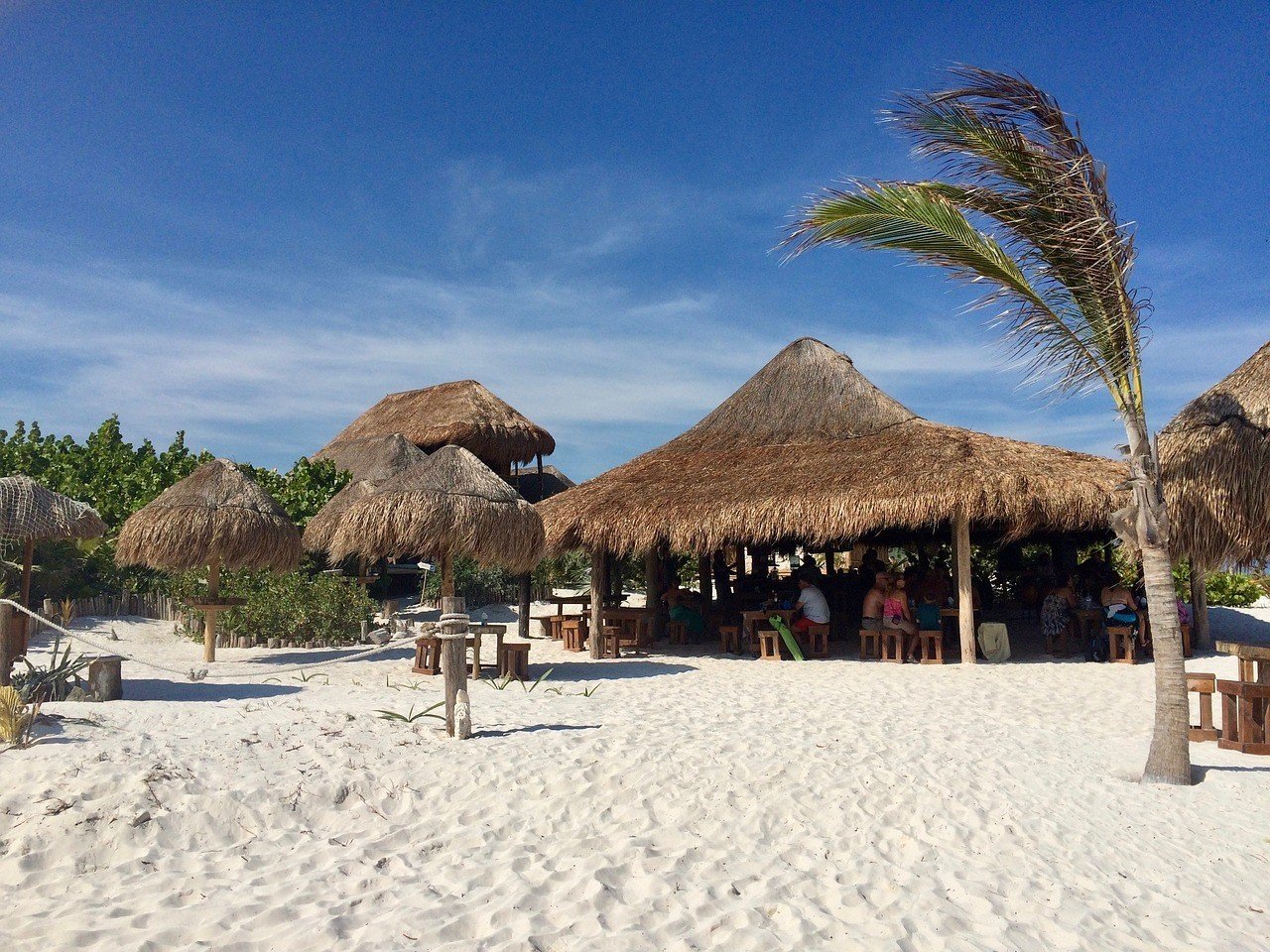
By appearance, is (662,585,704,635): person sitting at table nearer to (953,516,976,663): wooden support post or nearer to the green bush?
(953,516,976,663): wooden support post

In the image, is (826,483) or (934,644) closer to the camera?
(934,644)

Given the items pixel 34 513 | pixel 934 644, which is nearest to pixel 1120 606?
pixel 934 644

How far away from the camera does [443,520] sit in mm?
9719

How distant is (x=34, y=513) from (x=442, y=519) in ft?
15.9

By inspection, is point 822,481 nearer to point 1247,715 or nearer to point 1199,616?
point 1199,616

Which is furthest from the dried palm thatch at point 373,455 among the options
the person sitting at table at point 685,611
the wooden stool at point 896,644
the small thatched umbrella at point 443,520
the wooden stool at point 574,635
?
the wooden stool at point 896,644

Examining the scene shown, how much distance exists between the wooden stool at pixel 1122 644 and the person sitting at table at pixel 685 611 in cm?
→ 546

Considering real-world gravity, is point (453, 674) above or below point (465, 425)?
below

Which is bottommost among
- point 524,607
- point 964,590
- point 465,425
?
point 524,607

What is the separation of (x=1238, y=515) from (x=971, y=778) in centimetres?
289

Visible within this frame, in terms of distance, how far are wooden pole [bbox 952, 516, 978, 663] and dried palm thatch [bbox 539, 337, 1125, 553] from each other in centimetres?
27

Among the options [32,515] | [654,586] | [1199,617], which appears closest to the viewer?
[32,515]

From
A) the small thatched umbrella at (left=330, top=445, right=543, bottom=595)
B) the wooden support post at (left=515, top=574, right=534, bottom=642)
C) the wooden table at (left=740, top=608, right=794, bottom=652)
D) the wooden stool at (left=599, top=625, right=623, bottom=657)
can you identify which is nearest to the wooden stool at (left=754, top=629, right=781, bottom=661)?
the wooden table at (left=740, top=608, right=794, bottom=652)

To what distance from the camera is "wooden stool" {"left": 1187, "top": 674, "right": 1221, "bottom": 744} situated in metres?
6.86
